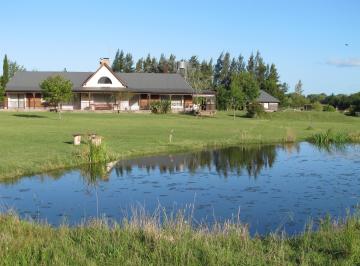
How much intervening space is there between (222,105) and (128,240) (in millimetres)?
71614

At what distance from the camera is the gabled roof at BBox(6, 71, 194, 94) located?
6581cm

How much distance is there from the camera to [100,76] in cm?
6638

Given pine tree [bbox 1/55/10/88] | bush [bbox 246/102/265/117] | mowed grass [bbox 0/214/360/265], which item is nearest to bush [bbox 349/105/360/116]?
bush [bbox 246/102/265/117]

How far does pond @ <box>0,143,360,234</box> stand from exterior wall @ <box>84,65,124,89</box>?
41.0 metres

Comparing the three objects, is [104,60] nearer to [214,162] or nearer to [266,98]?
[266,98]

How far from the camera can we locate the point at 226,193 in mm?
17125

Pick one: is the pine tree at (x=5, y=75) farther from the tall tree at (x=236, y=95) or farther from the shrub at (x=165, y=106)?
the tall tree at (x=236, y=95)

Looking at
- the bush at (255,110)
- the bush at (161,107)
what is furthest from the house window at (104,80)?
the bush at (255,110)

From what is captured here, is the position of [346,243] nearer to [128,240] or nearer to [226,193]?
[128,240]

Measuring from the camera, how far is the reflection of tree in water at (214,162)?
22.6 metres

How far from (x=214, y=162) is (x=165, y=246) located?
656 inches

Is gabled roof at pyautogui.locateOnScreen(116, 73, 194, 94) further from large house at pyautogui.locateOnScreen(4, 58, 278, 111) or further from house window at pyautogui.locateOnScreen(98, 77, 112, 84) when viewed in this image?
house window at pyautogui.locateOnScreen(98, 77, 112, 84)

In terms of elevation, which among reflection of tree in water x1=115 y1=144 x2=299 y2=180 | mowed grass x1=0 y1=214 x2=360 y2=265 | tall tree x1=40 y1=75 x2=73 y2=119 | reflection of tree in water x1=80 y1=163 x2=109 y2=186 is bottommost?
reflection of tree in water x1=115 y1=144 x2=299 y2=180

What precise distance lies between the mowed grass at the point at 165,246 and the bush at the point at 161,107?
2054 inches
